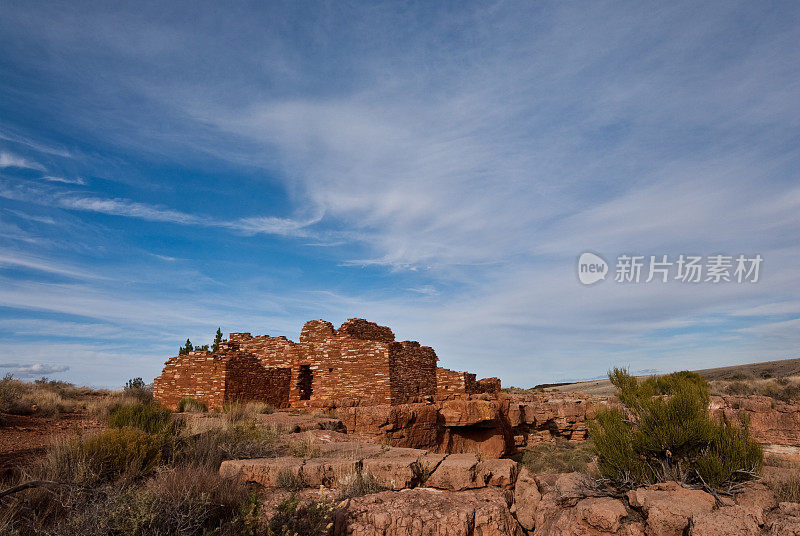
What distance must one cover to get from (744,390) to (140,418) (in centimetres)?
2974

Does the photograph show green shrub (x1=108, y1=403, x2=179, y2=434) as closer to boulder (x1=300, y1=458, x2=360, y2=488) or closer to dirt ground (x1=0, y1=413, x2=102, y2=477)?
dirt ground (x1=0, y1=413, x2=102, y2=477)

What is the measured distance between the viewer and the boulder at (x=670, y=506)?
4270mm

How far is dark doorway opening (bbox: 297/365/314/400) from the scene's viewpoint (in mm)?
19047

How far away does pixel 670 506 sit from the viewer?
4.40m

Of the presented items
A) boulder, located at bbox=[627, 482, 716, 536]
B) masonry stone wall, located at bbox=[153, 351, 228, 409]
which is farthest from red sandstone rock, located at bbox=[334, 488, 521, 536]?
masonry stone wall, located at bbox=[153, 351, 228, 409]

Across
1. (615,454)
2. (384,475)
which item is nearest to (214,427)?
(384,475)

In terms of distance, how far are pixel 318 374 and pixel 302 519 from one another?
13.5m

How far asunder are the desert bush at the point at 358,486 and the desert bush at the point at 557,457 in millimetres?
7396

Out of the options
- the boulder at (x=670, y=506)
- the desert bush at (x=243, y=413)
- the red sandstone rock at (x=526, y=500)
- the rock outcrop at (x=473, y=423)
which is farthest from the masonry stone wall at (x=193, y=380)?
the boulder at (x=670, y=506)

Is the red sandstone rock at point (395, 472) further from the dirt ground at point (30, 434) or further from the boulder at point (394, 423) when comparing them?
the boulder at point (394, 423)

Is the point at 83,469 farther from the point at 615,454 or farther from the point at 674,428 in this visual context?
the point at 674,428

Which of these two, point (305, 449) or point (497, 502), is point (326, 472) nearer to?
point (305, 449)

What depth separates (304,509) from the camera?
4871 millimetres

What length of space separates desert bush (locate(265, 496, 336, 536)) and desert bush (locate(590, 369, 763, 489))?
3536 millimetres
